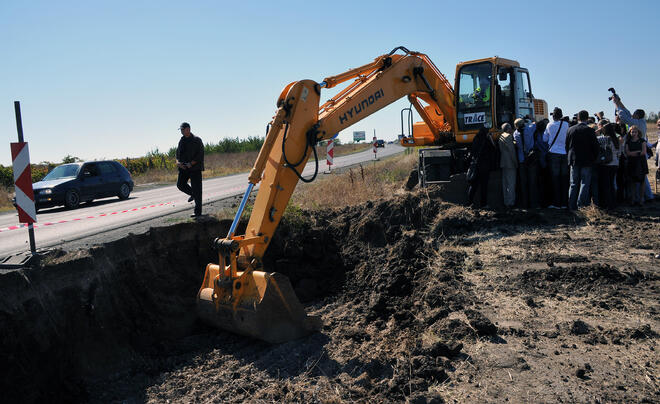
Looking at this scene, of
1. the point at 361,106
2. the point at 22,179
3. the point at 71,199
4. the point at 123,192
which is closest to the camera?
the point at 22,179

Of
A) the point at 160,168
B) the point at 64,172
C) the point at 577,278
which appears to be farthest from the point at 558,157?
the point at 160,168

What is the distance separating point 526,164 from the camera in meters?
10.4

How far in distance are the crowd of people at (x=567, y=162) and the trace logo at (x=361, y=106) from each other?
3.34m

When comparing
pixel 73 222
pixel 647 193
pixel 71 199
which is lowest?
pixel 647 193

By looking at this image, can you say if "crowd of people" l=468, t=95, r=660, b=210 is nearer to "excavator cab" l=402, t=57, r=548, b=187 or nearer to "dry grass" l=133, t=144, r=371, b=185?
"excavator cab" l=402, t=57, r=548, b=187

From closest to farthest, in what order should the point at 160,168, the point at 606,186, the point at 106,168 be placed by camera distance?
the point at 606,186, the point at 106,168, the point at 160,168

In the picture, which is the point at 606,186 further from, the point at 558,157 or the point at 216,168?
the point at 216,168

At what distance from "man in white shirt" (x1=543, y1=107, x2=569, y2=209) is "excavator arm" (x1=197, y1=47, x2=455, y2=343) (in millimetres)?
5234

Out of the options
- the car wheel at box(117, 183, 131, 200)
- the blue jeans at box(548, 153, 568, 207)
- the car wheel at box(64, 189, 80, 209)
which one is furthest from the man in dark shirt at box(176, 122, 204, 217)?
the car wheel at box(117, 183, 131, 200)

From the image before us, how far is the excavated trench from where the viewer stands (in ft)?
15.5

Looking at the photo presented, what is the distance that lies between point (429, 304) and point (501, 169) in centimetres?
583

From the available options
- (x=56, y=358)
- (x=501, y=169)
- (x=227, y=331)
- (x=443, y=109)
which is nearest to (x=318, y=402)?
(x=227, y=331)

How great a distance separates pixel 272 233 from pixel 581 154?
680cm

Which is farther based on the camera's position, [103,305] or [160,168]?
[160,168]
